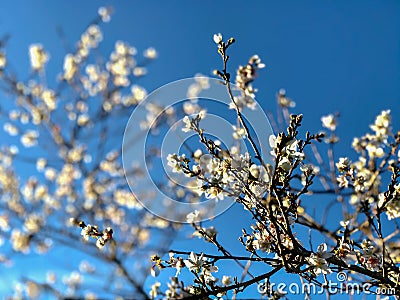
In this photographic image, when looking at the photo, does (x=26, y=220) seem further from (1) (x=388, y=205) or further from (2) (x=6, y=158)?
(1) (x=388, y=205)

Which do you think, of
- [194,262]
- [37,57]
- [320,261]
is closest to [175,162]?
[194,262]

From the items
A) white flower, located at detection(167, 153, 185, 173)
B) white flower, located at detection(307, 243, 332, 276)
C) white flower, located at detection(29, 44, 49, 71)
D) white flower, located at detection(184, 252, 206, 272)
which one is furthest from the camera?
white flower, located at detection(29, 44, 49, 71)

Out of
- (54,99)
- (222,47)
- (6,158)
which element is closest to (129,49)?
(54,99)

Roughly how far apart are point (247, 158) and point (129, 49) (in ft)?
20.0

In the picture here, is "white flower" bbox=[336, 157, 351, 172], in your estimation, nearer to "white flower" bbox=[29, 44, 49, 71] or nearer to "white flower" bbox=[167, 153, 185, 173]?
"white flower" bbox=[167, 153, 185, 173]

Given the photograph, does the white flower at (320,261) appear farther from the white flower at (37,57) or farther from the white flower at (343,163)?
the white flower at (37,57)

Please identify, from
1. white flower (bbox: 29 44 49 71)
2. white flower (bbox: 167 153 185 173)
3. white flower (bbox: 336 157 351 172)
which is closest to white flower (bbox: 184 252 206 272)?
white flower (bbox: 167 153 185 173)

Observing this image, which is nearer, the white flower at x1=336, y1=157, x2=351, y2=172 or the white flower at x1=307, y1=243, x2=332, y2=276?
the white flower at x1=307, y1=243, x2=332, y2=276

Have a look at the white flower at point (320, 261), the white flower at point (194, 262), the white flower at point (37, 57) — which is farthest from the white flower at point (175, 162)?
the white flower at point (37, 57)

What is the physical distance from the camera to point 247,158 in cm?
164

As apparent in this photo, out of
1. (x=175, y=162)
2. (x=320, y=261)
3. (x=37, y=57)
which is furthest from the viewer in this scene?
(x=37, y=57)

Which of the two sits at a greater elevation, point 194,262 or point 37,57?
point 37,57

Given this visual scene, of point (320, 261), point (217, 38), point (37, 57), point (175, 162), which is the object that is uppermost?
point (37, 57)

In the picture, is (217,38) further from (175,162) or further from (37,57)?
(37,57)
